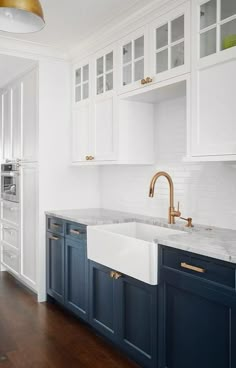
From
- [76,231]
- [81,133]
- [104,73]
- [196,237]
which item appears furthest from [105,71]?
[196,237]

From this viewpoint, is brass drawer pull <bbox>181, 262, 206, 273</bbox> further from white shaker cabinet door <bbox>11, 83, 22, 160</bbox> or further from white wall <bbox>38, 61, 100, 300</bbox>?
white shaker cabinet door <bbox>11, 83, 22, 160</bbox>

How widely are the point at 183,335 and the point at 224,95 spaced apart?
134cm

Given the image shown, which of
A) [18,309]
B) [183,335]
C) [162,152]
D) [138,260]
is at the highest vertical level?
[162,152]

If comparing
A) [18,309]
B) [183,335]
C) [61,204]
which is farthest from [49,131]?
[183,335]

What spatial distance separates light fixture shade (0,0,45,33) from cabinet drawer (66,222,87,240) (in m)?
1.59

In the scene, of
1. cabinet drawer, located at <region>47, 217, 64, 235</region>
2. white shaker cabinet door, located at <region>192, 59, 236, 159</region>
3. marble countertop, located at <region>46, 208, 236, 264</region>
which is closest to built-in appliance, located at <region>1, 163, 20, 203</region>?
cabinet drawer, located at <region>47, 217, 64, 235</region>

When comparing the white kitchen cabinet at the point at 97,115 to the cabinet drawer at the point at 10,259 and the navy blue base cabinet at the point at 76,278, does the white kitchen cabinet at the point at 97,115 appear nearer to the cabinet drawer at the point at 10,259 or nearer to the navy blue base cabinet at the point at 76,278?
the navy blue base cabinet at the point at 76,278

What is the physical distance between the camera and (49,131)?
3.88 meters

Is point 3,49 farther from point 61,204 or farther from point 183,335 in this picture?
point 183,335

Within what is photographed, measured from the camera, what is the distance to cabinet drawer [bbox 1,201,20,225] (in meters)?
4.36

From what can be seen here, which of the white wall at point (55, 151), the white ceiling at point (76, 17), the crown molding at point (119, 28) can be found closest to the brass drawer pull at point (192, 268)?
the crown molding at point (119, 28)

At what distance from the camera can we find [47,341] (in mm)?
2930

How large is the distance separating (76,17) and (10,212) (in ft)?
7.95

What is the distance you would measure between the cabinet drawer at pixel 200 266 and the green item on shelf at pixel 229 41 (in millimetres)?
1172
